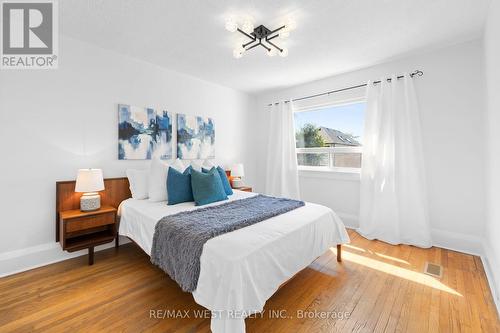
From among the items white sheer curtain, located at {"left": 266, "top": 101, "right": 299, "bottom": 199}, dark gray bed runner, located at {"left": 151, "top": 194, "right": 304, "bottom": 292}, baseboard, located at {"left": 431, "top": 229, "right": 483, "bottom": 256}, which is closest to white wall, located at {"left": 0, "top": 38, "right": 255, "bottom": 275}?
dark gray bed runner, located at {"left": 151, "top": 194, "right": 304, "bottom": 292}

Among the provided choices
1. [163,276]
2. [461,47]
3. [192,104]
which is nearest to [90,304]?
[163,276]

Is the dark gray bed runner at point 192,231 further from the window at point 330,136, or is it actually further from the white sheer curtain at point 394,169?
the window at point 330,136

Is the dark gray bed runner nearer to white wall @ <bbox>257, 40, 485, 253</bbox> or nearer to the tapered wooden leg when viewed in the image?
the tapered wooden leg

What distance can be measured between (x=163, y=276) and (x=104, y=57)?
2.69 metres

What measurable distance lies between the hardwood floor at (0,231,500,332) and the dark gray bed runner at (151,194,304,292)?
345 mm

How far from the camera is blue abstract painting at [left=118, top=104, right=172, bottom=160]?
114 inches

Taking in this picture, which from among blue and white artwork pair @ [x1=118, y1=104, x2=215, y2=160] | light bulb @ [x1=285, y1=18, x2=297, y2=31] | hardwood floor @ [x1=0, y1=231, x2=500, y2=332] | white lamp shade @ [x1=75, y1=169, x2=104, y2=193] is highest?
light bulb @ [x1=285, y1=18, x2=297, y2=31]

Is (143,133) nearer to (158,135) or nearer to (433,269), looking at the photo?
(158,135)

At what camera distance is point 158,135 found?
3223 millimetres

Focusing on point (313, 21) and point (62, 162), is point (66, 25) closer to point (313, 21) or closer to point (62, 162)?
point (62, 162)

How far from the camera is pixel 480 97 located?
254 cm

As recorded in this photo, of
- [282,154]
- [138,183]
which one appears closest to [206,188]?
[138,183]

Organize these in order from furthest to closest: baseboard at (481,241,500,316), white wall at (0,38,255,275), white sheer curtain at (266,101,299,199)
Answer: white sheer curtain at (266,101,299,199) → white wall at (0,38,255,275) → baseboard at (481,241,500,316)

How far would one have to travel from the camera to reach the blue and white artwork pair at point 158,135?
2914 millimetres
